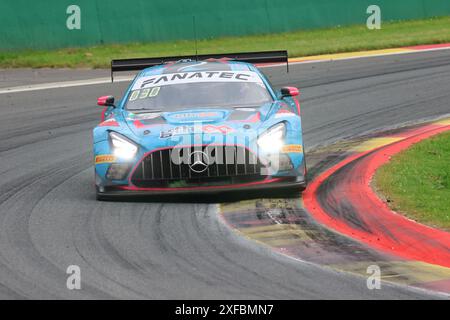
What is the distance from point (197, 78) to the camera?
11.0 meters

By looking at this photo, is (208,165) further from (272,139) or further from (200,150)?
(272,139)

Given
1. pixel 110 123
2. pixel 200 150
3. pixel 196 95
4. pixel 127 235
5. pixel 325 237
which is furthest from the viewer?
pixel 196 95

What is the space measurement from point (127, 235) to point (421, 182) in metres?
3.03

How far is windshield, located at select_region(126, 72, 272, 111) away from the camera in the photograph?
1055 centimetres

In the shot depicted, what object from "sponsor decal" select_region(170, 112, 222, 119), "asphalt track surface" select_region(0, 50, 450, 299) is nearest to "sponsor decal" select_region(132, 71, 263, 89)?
"sponsor decal" select_region(170, 112, 222, 119)

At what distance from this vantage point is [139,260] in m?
7.41

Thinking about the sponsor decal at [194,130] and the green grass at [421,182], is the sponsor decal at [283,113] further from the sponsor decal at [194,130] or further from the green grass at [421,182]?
the green grass at [421,182]

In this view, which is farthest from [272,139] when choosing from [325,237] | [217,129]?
[325,237]

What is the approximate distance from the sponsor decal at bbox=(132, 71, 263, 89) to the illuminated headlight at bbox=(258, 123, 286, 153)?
1463mm

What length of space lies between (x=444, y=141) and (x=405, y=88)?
17.1 ft

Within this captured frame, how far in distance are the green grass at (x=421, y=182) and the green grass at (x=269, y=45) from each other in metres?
12.0

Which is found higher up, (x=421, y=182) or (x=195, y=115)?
(x=195, y=115)

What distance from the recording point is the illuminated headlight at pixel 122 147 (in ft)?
31.5
